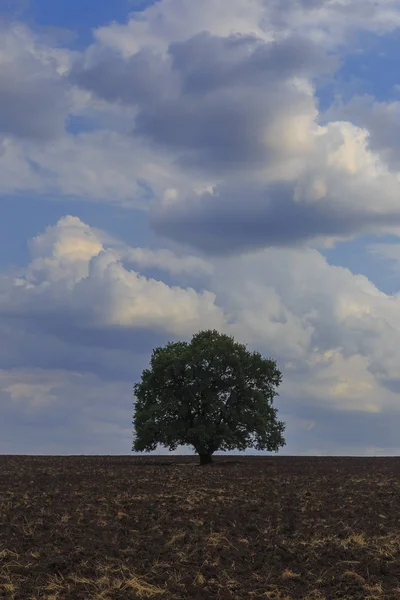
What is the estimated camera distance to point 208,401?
60531 millimetres

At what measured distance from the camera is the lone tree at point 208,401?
198 ft

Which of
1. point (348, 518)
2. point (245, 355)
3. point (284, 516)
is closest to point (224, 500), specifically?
point (284, 516)

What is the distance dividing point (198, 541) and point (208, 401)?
34.4 m

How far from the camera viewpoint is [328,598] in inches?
816

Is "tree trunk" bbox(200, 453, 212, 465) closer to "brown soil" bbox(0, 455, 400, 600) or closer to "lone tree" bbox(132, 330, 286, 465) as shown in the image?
"lone tree" bbox(132, 330, 286, 465)

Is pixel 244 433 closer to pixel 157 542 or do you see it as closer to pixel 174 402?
pixel 174 402

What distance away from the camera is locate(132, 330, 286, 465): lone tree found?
6038 cm

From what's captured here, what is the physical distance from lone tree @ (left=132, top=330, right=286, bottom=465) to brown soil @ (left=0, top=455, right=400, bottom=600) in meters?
20.5

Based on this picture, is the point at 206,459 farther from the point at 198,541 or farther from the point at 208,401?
the point at 198,541

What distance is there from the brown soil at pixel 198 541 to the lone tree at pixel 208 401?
2049 centimetres

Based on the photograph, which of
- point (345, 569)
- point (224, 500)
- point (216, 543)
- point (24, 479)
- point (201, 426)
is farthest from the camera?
point (201, 426)

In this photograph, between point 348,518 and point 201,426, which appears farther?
point 201,426

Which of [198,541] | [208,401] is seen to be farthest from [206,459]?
[198,541]

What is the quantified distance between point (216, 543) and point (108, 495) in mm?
10349
